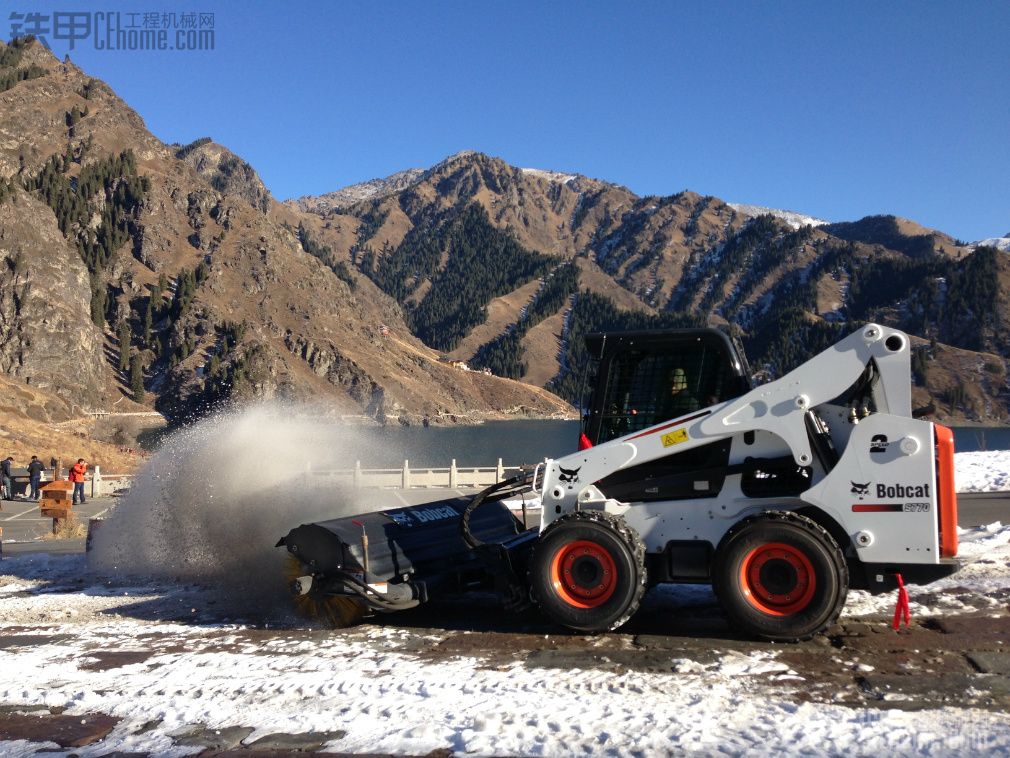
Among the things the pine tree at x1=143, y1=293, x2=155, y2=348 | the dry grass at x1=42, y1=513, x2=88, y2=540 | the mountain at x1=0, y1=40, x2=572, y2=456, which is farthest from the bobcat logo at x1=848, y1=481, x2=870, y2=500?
the pine tree at x1=143, y1=293, x2=155, y2=348

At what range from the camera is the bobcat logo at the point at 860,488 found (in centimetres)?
765

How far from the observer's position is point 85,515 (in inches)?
1027

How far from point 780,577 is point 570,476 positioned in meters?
2.16

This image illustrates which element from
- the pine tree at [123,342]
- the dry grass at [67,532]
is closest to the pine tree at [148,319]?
the pine tree at [123,342]

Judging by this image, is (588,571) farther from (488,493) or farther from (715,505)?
(488,493)

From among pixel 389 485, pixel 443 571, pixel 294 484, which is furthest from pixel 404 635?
pixel 389 485

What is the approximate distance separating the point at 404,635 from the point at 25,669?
11.4ft

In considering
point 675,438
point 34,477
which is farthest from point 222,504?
point 34,477

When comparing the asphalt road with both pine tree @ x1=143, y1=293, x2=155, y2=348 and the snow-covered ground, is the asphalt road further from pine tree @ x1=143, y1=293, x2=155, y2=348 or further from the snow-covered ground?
pine tree @ x1=143, y1=293, x2=155, y2=348

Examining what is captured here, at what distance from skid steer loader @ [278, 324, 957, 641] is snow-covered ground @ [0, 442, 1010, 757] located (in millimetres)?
492

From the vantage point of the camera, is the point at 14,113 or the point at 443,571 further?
the point at 14,113

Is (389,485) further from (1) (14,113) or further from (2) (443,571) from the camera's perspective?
(1) (14,113)

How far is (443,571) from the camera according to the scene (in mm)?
9617

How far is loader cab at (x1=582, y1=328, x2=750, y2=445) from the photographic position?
8711mm
